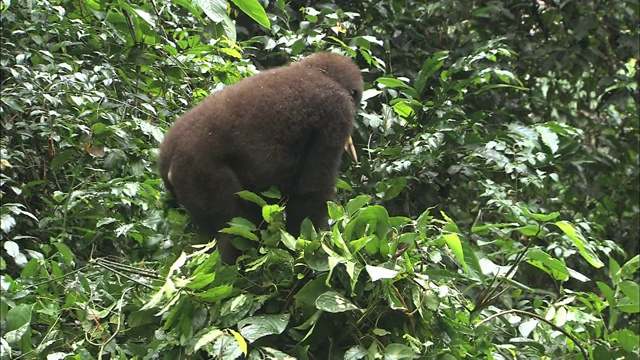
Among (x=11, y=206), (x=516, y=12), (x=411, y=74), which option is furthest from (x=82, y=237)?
(x=516, y=12)

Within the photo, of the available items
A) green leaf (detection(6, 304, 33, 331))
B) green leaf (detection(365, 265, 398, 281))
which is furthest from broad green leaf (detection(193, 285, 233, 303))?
green leaf (detection(6, 304, 33, 331))

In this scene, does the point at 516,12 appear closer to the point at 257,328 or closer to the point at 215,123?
the point at 215,123

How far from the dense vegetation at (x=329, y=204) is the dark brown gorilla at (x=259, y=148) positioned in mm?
138

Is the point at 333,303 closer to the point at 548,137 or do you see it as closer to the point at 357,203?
the point at 357,203

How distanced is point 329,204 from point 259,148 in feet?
1.95

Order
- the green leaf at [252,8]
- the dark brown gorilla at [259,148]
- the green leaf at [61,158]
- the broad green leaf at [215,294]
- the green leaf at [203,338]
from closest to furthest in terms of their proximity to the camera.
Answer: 1. the green leaf at [252,8]
2. the green leaf at [203,338]
3. the broad green leaf at [215,294]
4. the dark brown gorilla at [259,148]
5. the green leaf at [61,158]

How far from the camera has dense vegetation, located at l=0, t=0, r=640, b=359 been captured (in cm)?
227

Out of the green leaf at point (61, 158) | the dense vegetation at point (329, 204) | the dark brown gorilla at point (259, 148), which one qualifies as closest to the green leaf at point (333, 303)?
the dense vegetation at point (329, 204)

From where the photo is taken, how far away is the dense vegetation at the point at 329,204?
2.27m

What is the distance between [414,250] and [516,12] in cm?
370

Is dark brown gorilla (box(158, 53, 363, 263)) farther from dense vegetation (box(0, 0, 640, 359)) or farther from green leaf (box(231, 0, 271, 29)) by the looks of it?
green leaf (box(231, 0, 271, 29))

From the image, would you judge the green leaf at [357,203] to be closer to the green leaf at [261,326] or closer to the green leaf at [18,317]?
the green leaf at [261,326]

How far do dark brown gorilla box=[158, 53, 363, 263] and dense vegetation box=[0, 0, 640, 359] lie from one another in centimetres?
14

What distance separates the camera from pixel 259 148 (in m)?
2.93
